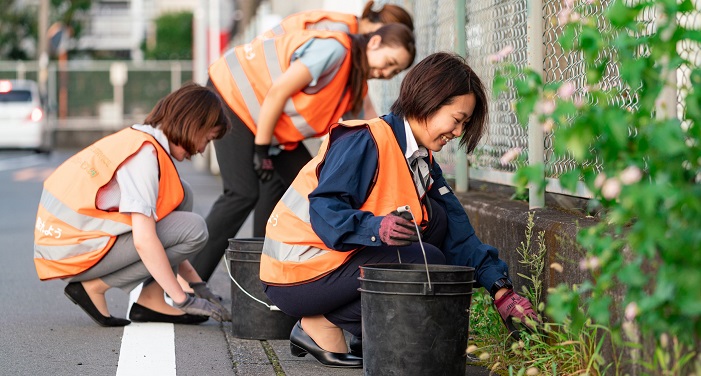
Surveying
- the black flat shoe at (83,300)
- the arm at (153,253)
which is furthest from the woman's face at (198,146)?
the black flat shoe at (83,300)

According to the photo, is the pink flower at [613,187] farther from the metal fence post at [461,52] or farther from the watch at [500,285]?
the metal fence post at [461,52]

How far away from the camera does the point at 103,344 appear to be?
185 inches

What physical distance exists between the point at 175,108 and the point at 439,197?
1380 millimetres

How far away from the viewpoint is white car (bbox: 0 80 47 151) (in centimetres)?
2656

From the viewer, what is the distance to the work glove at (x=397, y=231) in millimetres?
3578

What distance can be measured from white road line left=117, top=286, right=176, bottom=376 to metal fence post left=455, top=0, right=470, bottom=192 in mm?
1792

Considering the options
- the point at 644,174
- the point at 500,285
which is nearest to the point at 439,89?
the point at 500,285

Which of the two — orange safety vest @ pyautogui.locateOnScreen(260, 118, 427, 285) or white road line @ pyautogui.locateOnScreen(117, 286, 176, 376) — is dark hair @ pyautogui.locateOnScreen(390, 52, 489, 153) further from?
white road line @ pyautogui.locateOnScreen(117, 286, 176, 376)

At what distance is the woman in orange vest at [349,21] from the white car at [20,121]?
21.6 meters

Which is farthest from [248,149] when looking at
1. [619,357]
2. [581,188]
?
[619,357]

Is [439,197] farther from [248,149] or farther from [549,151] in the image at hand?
[248,149]

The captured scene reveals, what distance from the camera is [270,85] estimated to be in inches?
225

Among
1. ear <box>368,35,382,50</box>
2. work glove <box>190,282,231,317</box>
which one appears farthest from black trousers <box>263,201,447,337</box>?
ear <box>368,35,382,50</box>

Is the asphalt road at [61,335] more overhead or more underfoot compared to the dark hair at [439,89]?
more underfoot
